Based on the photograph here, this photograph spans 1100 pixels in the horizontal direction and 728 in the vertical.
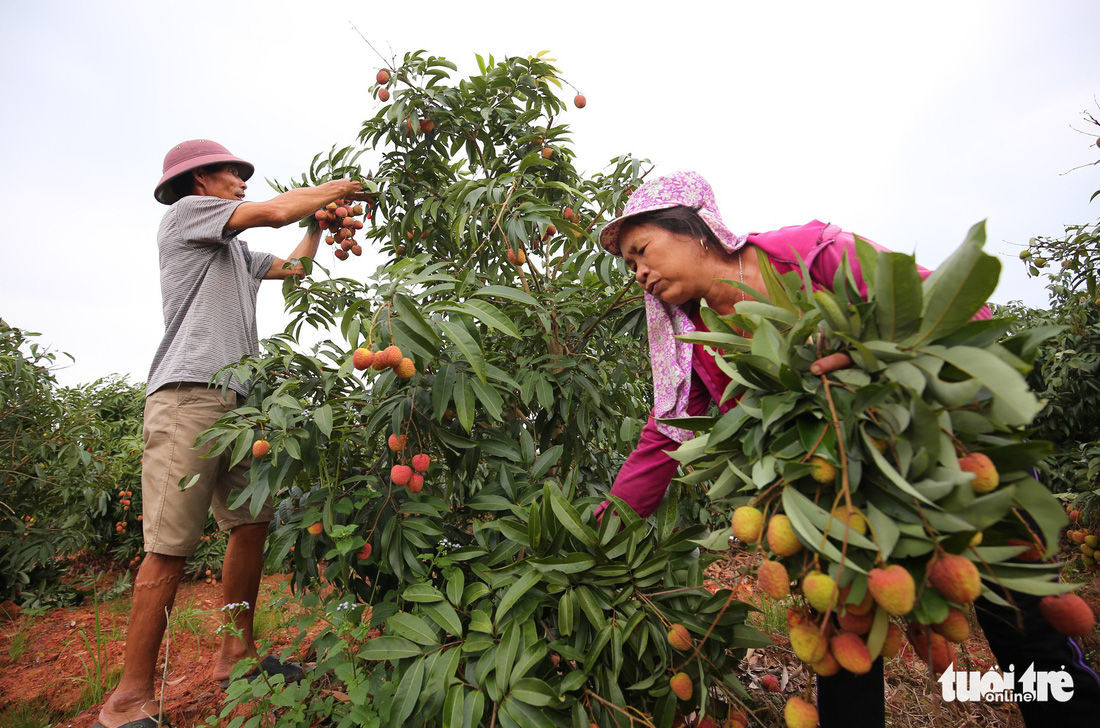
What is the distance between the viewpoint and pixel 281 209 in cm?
207

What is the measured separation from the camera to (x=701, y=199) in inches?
52.7

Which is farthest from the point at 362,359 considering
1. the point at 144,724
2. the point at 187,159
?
the point at 187,159

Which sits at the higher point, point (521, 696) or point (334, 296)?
point (334, 296)

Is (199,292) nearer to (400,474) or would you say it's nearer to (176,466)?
(176,466)

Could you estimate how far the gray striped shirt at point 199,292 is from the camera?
1.98m

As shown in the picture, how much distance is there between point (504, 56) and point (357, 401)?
1.67m

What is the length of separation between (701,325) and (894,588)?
2.91 ft

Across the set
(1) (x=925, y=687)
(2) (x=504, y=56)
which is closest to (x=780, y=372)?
(1) (x=925, y=687)

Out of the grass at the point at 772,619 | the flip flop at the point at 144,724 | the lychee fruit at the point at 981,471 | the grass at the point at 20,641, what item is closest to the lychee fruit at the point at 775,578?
the lychee fruit at the point at 981,471

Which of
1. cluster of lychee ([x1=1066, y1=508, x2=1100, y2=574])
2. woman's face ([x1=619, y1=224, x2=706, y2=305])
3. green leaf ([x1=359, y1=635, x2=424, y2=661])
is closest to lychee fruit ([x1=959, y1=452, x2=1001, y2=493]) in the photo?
woman's face ([x1=619, y1=224, x2=706, y2=305])

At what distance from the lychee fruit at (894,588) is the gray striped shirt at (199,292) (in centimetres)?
199

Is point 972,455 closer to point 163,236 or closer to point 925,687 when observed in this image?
point 925,687

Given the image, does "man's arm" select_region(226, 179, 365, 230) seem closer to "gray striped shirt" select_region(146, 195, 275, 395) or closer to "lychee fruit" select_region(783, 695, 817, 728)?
"gray striped shirt" select_region(146, 195, 275, 395)

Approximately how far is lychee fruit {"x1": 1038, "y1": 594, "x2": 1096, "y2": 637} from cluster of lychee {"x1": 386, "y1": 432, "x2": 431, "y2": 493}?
49.7 inches
